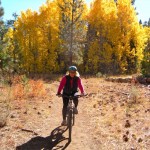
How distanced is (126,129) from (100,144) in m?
1.68

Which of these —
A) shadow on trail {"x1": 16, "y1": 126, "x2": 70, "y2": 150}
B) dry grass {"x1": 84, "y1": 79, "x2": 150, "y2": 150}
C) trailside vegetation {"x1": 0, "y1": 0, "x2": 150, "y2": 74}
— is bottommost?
shadow on trail {"x1": 16, "y1": 126, "x2": 70, "y2": 150}

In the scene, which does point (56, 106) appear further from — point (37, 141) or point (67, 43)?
point (67, 43)

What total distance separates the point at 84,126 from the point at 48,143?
2.24m

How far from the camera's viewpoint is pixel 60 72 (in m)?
38.3

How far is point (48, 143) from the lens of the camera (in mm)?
9297

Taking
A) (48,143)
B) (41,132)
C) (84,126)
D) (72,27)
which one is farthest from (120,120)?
(72,27)

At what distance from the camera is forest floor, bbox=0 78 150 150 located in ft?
30.0

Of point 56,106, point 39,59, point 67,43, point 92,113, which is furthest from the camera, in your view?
point 39,59

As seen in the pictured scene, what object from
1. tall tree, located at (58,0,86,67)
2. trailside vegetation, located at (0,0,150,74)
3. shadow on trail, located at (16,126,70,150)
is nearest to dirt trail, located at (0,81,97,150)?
shadow on trail, located at (16,126,70,150)

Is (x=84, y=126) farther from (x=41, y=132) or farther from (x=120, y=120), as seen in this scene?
(x=41, y=132)

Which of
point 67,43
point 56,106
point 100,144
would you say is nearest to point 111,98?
point 56,106

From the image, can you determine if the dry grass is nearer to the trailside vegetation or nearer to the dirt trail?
the dirt trail

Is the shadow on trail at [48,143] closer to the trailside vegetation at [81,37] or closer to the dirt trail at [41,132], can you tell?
the dirt trail at [41,132]

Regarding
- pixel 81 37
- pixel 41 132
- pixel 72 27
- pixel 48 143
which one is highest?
pixel 72 27
